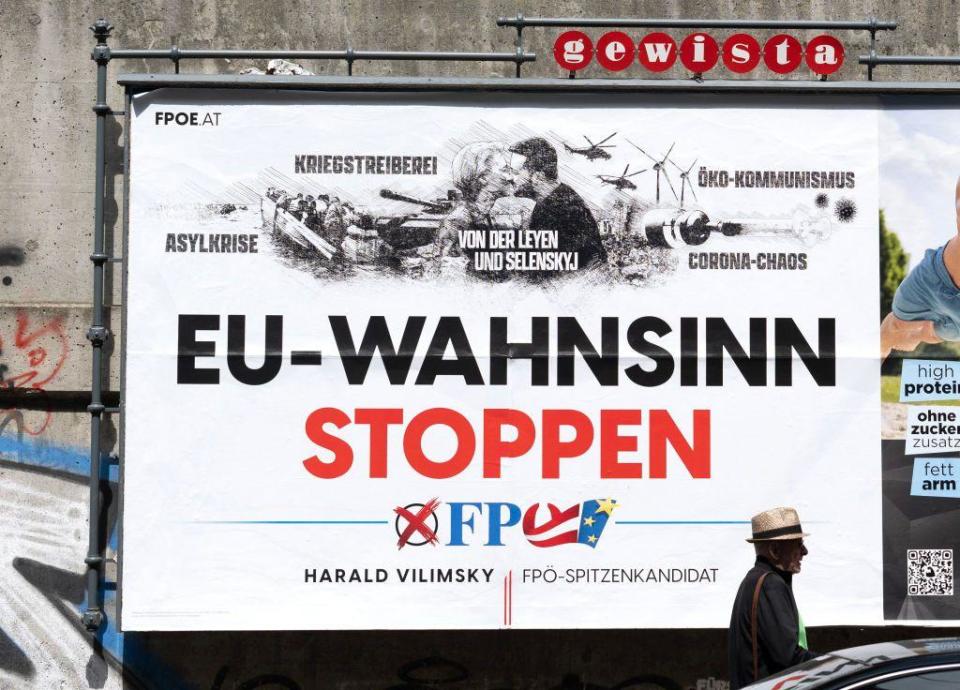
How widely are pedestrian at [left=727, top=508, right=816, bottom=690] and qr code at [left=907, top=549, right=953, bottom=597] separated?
6.66 feet

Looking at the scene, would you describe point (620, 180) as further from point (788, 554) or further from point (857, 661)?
point (857, 661)

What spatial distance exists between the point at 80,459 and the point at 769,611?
14.9ft

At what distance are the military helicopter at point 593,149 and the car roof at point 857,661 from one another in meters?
3.43

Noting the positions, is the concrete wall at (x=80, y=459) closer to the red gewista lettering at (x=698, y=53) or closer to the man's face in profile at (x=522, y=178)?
the man's face in profile at (x=522, y=178)

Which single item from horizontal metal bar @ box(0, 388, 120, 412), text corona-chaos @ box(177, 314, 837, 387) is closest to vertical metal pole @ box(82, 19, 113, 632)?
horizontal metal bar @ box(0, 388, 120, 412)

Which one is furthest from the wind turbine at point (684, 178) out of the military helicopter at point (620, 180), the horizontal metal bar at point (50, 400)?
the horizontal metal bar at point (50, 400)

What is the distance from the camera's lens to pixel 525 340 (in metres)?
7.19

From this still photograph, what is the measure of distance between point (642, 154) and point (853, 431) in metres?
2.13

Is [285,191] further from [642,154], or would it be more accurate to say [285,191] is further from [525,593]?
[525,593]

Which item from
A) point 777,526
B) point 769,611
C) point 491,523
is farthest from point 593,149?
point 769,611

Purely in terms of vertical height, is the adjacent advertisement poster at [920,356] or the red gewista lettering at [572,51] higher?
the red gewista lettering at [572,51]

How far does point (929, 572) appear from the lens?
7.19 metres

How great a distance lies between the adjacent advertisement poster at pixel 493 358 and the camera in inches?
280

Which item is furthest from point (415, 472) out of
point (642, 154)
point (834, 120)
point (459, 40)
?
point (834, 120)
